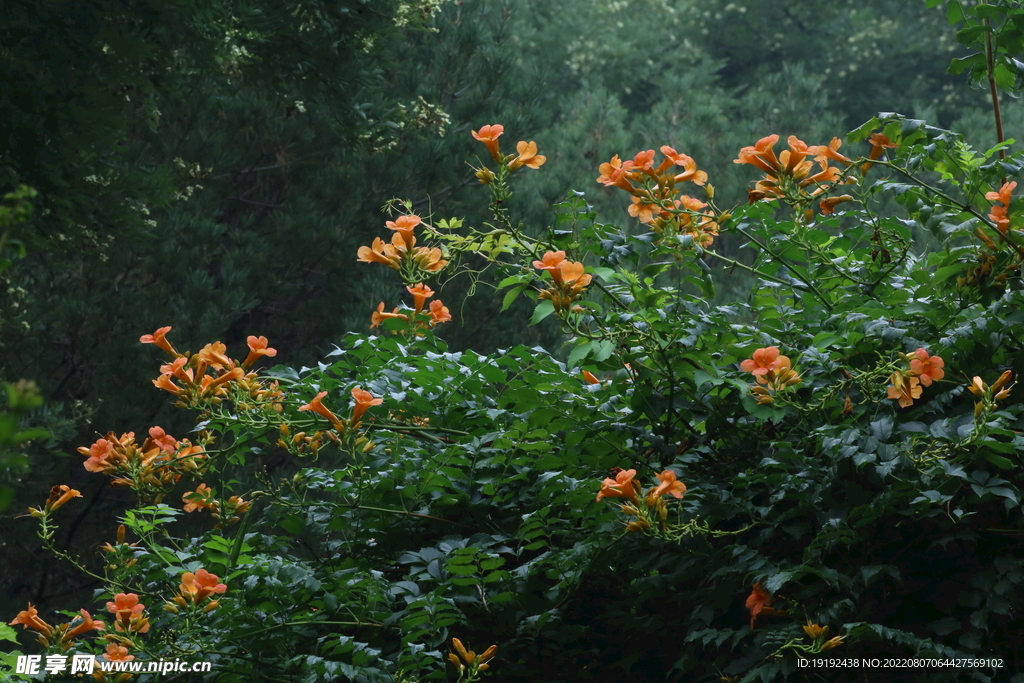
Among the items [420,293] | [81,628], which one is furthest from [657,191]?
[81,628]

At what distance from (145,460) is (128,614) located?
0.44 meters

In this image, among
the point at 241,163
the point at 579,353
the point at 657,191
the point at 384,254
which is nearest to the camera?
the point at 579,353

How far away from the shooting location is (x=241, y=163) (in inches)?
359

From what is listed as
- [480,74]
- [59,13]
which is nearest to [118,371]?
[59,13]

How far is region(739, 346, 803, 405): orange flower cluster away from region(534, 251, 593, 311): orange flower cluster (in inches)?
16.3

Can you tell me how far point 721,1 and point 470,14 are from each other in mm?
11650

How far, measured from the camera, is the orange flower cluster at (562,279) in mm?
2107

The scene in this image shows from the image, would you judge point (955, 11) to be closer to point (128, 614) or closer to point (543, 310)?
point (543, 310)

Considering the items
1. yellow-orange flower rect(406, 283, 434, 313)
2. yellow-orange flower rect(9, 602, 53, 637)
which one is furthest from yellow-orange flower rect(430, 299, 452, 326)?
yellow-orange flower rect(9, 602, 53, 637)

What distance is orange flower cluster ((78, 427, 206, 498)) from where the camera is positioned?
8.63ft

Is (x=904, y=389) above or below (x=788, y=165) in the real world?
below

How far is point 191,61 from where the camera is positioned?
5895mm

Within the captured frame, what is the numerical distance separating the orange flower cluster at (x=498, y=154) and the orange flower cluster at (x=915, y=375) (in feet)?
3.41

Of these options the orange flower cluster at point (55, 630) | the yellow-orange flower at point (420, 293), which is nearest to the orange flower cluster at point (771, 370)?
the yellow-orange flower at point (420, 293)
